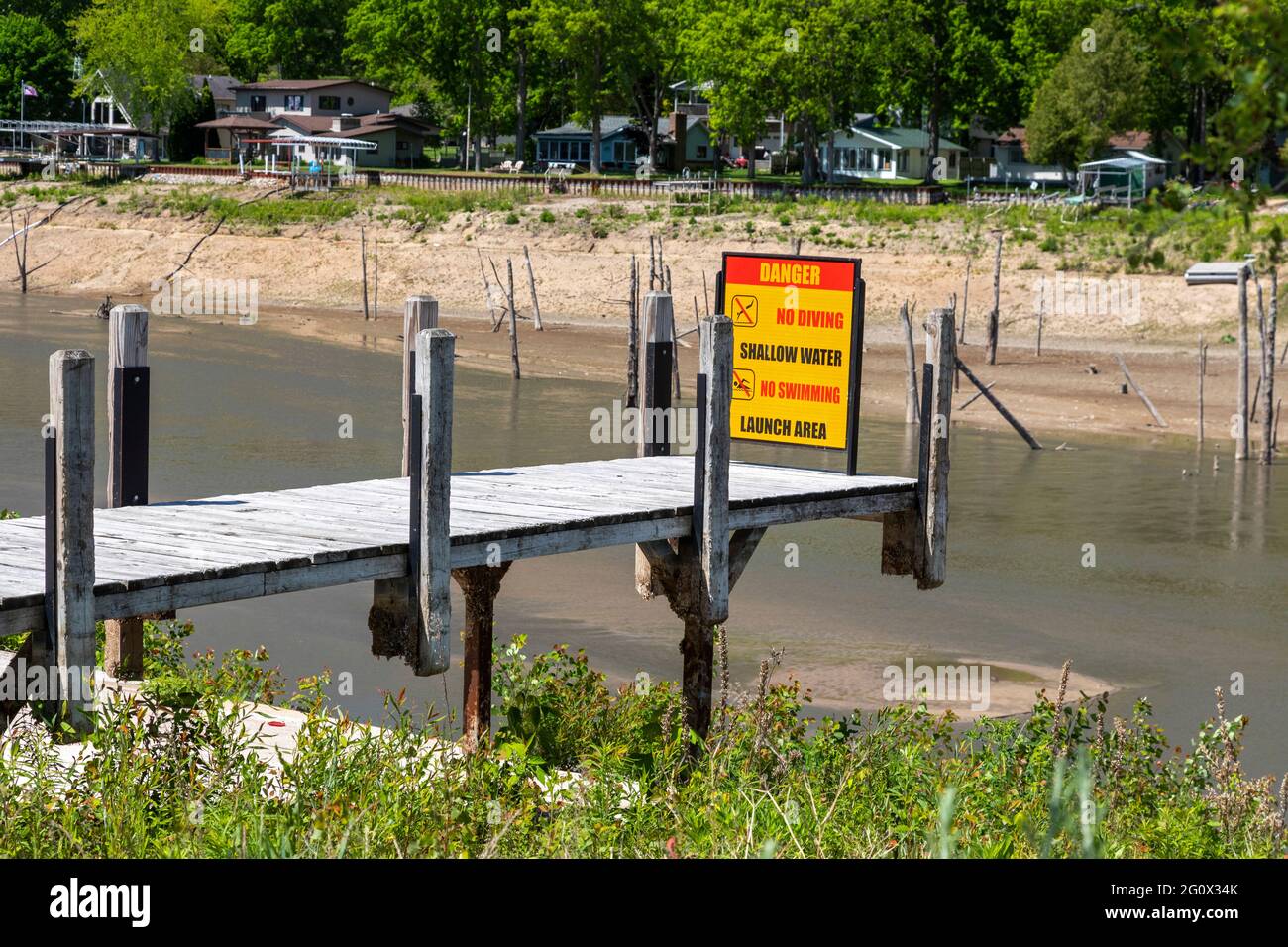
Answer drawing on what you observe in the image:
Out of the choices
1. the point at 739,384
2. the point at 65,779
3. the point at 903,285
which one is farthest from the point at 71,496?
the point at 903,285

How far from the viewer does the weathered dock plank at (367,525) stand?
891cm

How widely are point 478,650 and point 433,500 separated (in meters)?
2.34

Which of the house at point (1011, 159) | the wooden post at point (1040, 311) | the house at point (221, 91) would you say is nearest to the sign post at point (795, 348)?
the wooden post at point (1040, 311)

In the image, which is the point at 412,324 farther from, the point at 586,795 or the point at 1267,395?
the point at 1267,395

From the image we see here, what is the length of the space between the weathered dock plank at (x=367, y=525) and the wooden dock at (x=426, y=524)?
0.05ft

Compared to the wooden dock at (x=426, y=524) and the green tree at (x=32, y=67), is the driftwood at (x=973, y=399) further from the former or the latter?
the green tree at (x=32, y=67)

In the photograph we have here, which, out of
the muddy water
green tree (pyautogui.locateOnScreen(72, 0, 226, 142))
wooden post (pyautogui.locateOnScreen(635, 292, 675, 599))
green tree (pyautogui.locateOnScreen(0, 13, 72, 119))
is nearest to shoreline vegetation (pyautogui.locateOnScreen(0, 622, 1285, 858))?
wooden post (pyautogui.locateOnScreen(635, 292, 675, 599))

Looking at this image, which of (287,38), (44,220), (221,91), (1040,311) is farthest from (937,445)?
(287,38)

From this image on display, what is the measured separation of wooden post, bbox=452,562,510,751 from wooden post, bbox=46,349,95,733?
3340 mm

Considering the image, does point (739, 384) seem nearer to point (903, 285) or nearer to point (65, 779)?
point (65, 779)

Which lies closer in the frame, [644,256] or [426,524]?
[426,524]

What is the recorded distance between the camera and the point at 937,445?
12.7m

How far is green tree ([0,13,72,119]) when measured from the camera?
331ft

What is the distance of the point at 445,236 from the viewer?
57156 millimetres
